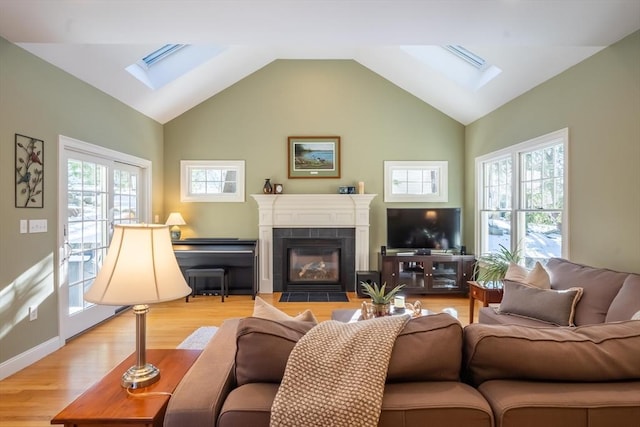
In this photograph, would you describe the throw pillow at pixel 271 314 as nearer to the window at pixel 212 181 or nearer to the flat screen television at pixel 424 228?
the flat screen television at pixel 424 228

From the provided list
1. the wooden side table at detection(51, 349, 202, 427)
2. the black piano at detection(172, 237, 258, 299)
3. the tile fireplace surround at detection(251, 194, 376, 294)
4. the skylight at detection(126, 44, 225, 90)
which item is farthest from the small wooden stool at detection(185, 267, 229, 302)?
the wooden side table at detection(51, 349, 202, 427)

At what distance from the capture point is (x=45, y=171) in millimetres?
3166

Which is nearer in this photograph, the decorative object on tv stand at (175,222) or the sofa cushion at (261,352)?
the sofa cushion at (261,352)

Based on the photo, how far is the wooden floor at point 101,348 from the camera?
94.0 inches

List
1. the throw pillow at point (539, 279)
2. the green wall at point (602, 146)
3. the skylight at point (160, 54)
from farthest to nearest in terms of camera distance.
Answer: the skylight at point (160, 54) < the throw pillow at point (539, 279) < the green wall at point (602, 146)

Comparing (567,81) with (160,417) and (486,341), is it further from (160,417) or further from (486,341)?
(160,417)

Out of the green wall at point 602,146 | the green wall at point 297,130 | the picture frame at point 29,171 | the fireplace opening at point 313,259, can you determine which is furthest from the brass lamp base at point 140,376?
the green wall at point 297,130

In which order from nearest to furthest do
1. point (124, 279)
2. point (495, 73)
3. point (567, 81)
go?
point (124, 279) → point (567, 81) → point (495, 73)

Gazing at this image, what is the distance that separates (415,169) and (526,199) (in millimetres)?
1933

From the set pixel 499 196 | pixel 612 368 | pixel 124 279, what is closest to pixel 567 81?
pixel 499 196

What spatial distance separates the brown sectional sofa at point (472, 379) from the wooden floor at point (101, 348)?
1921 mm

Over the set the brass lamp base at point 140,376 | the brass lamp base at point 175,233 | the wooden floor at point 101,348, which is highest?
the brass lamp base at point 175,233

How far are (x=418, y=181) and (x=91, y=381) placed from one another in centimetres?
495

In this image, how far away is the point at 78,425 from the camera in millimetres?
1150
